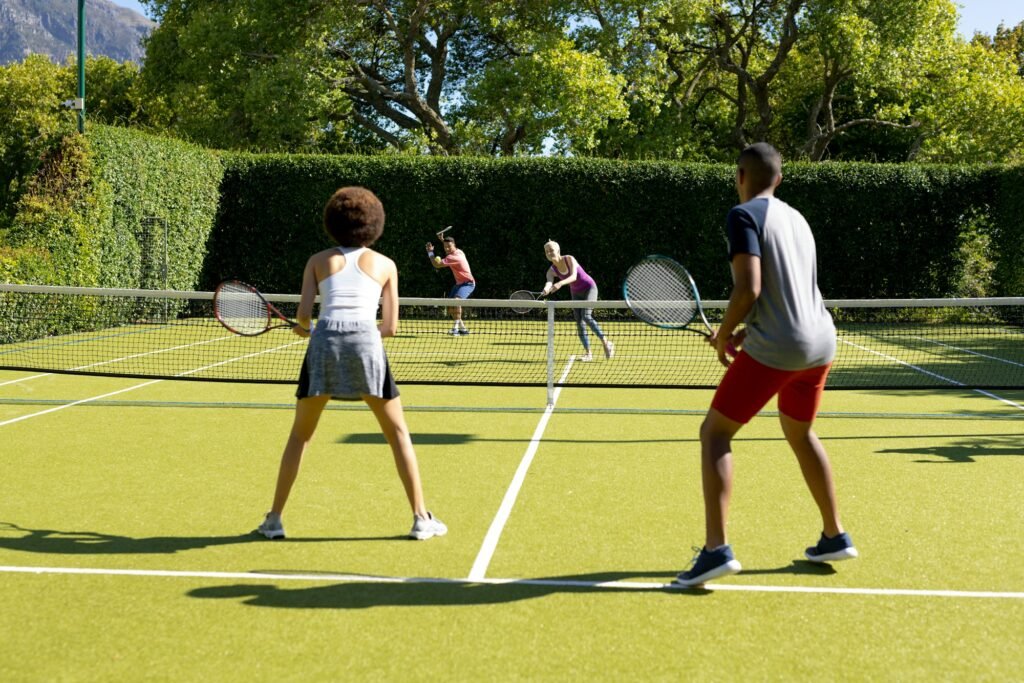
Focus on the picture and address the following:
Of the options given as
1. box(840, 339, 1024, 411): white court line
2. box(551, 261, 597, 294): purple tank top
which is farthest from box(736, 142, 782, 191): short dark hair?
box(551, 261, 597, 294): purple tank top

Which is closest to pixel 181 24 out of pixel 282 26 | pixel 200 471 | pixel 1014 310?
pixel 282 26

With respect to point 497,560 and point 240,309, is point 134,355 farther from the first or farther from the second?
point 497,560

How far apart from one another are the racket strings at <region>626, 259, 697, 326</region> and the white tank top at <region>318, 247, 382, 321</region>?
1812 millimetres

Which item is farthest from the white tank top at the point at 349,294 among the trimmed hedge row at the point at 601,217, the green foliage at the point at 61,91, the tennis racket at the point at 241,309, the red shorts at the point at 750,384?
the green foliage at the point at 61,91

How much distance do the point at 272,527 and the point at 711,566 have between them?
2207mm

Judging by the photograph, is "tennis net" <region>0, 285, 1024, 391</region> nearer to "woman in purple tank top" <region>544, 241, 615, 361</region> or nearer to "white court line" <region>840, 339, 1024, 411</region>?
"white court line" <region>840, 339, 1024, 411</region>

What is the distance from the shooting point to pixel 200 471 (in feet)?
23.8

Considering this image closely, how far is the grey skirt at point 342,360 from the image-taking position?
507 cm

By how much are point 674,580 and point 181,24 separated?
33.3m

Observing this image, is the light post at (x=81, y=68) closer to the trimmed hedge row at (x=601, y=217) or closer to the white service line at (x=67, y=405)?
the trimmed hedge row at (x=601, y=217)

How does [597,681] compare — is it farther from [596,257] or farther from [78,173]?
[596,257]

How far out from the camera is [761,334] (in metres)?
4.48

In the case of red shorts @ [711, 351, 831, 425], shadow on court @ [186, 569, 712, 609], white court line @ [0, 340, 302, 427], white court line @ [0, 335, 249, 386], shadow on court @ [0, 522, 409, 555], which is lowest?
white court line @ [0, 335, 249, 386]

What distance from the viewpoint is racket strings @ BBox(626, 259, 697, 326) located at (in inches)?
252
